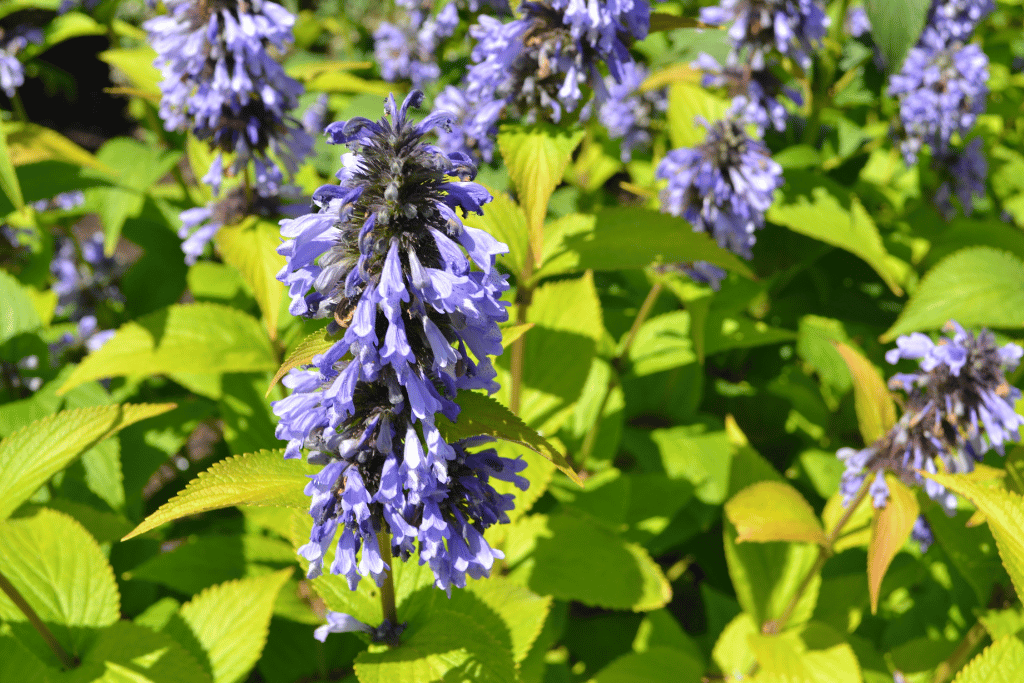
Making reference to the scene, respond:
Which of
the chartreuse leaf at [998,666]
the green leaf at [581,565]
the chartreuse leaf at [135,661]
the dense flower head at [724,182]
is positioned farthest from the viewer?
the dense flower head at [724,182]

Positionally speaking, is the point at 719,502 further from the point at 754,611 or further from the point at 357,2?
the point at 357,2

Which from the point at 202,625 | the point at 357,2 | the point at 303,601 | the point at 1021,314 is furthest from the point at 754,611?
the point at 357,2

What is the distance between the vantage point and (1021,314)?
3.76m

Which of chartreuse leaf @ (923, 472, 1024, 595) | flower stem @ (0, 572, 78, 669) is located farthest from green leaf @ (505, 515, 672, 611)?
flower stem @ (0, 572, 78, 669)

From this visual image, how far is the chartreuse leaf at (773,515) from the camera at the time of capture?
3.23 metres

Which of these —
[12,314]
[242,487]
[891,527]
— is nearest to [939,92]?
[891,527]

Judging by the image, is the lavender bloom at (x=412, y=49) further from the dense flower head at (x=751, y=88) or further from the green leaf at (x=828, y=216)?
the green leaf at (x=828, y=216)

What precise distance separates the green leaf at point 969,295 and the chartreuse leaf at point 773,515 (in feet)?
3.47

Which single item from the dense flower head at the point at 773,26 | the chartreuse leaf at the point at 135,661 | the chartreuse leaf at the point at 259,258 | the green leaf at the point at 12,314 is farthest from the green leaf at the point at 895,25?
the green leaf at the point at 12,314

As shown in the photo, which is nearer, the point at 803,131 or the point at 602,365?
the point at 602,365

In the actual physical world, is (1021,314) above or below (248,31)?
below

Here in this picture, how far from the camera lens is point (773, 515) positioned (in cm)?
335

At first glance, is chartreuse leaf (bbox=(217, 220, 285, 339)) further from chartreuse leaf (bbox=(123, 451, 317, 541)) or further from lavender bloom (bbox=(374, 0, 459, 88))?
lavender bloom (bbox=(374, 0, 459, 88))

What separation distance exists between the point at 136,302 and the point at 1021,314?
592 centimetres
